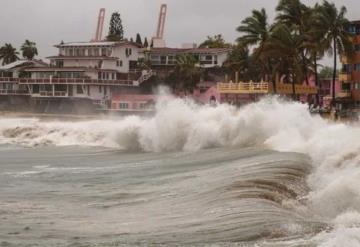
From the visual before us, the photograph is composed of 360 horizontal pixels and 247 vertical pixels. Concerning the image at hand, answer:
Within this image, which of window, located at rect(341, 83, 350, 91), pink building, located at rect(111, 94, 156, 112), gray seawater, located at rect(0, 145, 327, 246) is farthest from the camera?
pink building, located at rect(111, 94, 156, 112)

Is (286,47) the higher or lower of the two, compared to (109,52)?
lower

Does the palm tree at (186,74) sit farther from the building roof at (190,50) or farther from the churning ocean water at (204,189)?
the churning ocean water at (204,189)

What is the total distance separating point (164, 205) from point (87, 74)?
67.2m

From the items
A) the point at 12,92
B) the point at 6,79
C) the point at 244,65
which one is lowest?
the point at 12,92

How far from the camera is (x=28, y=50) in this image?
109438 millimetres

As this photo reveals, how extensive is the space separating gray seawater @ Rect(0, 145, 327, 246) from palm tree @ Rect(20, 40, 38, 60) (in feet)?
280

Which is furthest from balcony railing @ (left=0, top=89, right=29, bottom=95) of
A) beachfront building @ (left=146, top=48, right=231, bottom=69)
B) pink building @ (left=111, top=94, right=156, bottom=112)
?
beachfront building @ (left=146, top=48, right=231, bottom=69)

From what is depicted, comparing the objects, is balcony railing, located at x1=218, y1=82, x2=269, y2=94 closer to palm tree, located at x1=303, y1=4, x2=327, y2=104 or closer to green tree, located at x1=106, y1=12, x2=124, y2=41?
palm tree, located at x1=303, y1=4, x2=327, y2=104

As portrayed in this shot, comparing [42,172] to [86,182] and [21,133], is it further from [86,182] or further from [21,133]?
[21,133]

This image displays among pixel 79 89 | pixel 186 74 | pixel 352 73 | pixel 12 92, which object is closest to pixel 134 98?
pixel 186 74

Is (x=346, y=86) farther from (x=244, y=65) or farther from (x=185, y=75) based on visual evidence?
(x=185, y=75)

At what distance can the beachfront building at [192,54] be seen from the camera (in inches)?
3406

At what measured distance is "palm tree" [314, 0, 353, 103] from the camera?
5850 centimetres

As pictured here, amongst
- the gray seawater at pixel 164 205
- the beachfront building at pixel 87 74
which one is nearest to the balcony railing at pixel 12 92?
the beachfront building at pixel 87 74
